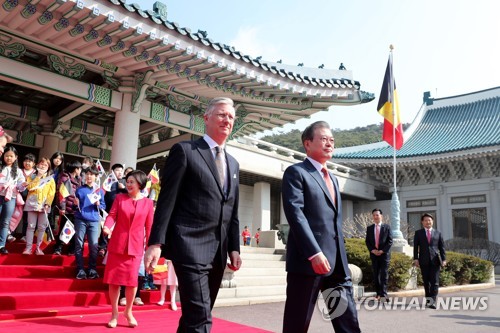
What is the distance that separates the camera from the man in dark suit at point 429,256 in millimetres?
7266

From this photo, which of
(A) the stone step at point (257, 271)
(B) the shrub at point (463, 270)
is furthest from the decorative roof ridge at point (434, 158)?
(A) the stone step at point (257, 271)

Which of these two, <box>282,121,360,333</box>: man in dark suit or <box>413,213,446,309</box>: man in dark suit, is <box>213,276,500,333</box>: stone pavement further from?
<box>282,121,360,333</box>: man in dark suit

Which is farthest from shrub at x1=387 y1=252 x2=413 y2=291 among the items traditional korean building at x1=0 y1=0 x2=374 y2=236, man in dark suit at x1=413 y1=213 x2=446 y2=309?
traditional korean building at x1=0 y1=0 x2=374 y2=236

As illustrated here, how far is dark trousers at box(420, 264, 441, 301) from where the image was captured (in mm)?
7184

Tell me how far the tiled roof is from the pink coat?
1879 cm

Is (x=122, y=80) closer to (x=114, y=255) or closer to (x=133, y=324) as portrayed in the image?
(x=114, y=255)

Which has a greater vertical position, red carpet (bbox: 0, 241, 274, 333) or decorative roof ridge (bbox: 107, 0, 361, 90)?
decorative roof ridge (bbox: 107, 0, 361, 90)

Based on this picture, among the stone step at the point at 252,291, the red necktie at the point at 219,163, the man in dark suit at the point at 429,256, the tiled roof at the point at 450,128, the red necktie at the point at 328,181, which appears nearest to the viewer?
the red necktie at the point at 219,163

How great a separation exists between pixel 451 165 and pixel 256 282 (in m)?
Result: 16.7

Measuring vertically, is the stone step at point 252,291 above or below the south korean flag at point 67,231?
below

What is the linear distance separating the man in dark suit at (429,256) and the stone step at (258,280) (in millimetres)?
2613

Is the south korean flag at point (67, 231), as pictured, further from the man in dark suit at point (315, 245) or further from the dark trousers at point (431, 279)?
the dark trousers at point (431, 279)

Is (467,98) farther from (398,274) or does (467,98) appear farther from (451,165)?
(398,274)

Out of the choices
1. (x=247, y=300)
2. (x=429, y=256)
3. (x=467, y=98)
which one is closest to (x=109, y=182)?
(x=247, y=300)
